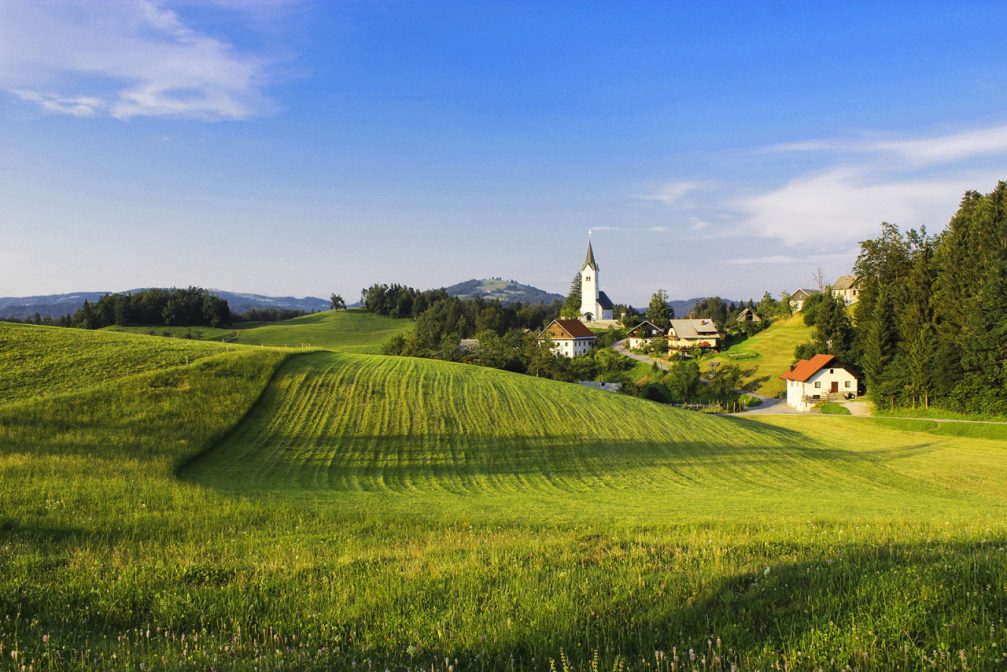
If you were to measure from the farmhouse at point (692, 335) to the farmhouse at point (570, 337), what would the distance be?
20.0m

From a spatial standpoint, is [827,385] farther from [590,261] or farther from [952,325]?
[590,261]

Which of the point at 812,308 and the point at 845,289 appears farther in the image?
the point at 845,289

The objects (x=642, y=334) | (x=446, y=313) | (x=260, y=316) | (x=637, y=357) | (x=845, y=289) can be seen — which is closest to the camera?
(x=637, y=357)

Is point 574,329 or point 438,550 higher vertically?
point 574,329

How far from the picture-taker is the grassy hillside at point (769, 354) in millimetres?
94688

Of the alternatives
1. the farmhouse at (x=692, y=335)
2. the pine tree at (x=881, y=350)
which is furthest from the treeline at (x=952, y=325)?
the farmhouse at (x=692, y=335)

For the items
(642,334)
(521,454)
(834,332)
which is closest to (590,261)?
(642,334)

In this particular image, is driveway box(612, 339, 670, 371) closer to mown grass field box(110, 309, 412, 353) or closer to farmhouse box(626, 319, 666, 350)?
farmhouse box(626, 319, 666, 350)

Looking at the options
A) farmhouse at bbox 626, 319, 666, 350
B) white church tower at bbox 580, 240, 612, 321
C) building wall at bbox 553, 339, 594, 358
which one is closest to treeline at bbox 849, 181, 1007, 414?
farmhouse at bbox 626, 319, 666, 350

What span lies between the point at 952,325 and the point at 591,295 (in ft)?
402

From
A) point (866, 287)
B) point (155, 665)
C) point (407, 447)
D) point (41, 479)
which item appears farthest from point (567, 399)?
point (866, 287)

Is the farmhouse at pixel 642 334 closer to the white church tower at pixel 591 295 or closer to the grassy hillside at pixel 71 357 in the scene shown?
the white church tower at pixel 591 295

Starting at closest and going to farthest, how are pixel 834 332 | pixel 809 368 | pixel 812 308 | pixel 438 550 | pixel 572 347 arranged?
pixel 438 550, pixel 809 368, pixel 834 332, pixel 812 308, pixel 572 347

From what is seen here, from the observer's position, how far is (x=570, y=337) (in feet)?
445
